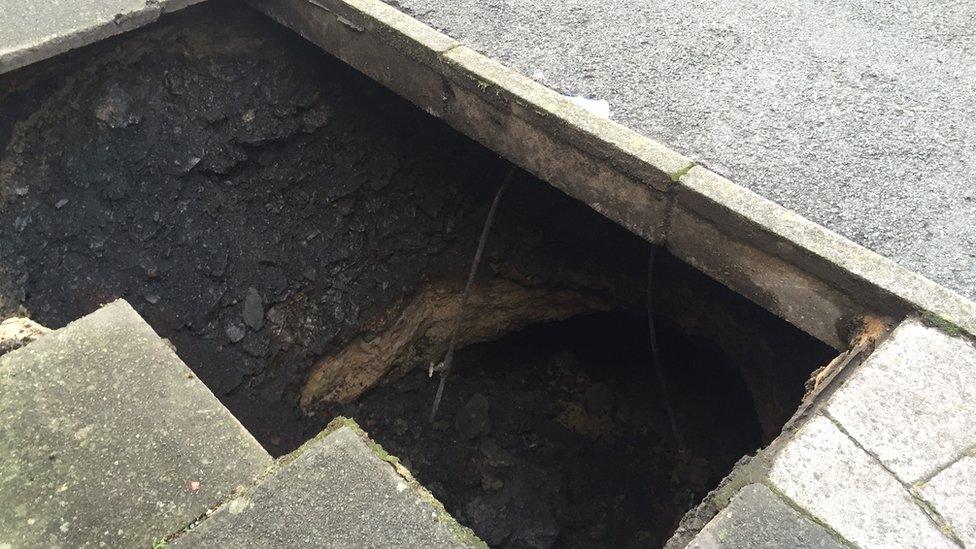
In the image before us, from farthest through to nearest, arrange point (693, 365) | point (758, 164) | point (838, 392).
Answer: point (693, 365) < point (758, 164) < point (838, 392)

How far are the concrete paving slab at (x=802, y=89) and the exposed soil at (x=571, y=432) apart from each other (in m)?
2.14

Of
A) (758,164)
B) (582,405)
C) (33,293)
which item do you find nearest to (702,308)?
(582,405)

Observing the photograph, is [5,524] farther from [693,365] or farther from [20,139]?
[693,365]

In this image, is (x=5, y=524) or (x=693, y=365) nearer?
(x=5, y=524)

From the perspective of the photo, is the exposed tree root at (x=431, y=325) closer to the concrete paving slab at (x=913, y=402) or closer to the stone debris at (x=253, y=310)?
the stone debris at (x=253, y=310)

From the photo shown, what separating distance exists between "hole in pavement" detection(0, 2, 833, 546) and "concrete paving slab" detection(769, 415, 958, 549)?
1.97 m

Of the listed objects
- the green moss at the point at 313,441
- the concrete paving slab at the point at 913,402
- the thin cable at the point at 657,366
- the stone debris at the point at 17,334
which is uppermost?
the concrete paving slab at the point at 913,402

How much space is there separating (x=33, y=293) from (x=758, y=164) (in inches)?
144

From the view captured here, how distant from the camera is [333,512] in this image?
6.64 feet

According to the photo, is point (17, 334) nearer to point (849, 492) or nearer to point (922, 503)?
point (849, 492)

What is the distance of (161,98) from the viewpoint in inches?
167

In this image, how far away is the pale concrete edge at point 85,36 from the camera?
3424 millimetres

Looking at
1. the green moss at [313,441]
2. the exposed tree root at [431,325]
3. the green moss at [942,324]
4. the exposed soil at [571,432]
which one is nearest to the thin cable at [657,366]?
the exposed soil at [571,432]

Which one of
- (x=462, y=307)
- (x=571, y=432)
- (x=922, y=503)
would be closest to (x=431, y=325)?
(x=462, y=307)
